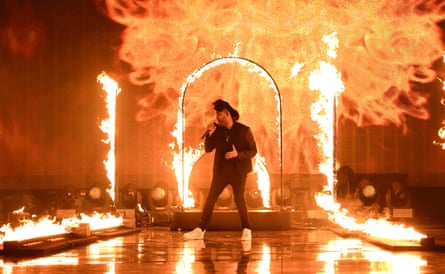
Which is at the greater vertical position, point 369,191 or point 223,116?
point 223,116

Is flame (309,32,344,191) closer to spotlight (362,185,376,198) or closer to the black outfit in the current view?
spotlight (362,185,376,198)

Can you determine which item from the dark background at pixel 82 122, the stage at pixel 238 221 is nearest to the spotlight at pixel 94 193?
the dark background at pixel 82 122

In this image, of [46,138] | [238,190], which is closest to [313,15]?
[46,138]

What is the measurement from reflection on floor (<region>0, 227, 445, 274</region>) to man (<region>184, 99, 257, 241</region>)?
1.21 ft

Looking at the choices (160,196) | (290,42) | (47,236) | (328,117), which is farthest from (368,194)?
(47,236)

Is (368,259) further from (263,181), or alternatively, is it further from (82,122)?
(82,122)

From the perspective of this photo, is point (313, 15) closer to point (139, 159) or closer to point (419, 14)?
point (419, 14)

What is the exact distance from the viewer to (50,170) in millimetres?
17734

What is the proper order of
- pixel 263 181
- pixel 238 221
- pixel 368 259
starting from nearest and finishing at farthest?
pixel 368 259 < pixel 238 221 < pixel 263 181

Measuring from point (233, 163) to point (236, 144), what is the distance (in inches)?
7.4

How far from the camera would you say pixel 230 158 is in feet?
31.7

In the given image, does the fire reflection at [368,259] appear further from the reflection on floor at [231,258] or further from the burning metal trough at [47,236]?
the burning metal trough at [47,236]

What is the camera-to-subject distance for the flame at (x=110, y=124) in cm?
1642

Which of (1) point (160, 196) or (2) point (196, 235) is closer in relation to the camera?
(2) point (196, 235)
